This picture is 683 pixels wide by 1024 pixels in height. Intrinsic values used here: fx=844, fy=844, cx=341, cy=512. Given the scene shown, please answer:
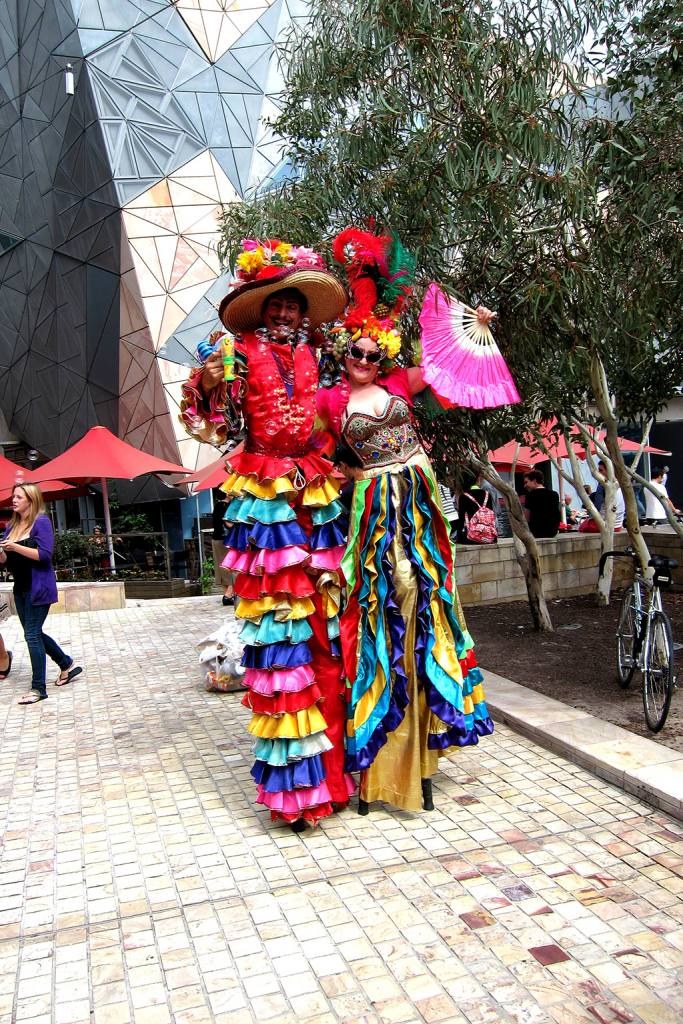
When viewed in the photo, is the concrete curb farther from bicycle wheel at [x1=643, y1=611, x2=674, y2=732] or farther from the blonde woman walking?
the blonde woman walking

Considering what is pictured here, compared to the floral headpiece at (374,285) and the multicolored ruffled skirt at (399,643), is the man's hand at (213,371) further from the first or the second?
the multicolored ruffled skirt at (399,643)

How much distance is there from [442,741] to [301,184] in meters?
4.41

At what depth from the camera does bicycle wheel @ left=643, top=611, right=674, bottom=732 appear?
476 cm

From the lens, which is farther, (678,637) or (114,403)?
(114,403)

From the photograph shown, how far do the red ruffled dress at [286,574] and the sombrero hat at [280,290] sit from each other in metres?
0.11

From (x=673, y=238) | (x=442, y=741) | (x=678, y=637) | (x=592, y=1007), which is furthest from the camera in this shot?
(x=678, y=637)

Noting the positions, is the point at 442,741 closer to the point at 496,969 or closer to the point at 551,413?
the point at 496,969

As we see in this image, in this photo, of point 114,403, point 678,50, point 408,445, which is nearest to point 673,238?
point 678,50

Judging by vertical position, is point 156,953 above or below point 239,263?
below

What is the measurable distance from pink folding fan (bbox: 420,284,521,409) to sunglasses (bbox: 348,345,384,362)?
8.9 inches

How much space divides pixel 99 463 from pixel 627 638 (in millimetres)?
10242

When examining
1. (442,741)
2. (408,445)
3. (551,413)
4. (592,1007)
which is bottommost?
(592,1007)

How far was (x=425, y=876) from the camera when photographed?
11.2 ft

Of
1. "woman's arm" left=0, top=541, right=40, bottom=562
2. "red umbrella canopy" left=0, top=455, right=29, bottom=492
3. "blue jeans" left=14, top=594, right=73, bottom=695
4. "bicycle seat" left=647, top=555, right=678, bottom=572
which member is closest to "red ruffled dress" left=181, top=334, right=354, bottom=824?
"bicycle seat" left=647, top=555, right=678, bottom=572
